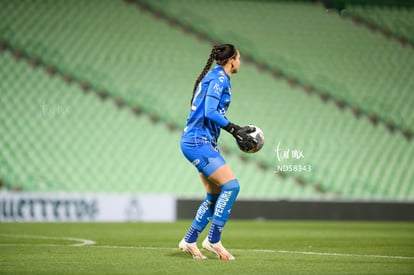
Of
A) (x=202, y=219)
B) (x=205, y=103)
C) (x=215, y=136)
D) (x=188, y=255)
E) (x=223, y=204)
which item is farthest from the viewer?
(x=188, y=255)

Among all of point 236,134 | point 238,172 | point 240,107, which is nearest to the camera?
point 236,134

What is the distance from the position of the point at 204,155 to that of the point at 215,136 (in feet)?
1.13

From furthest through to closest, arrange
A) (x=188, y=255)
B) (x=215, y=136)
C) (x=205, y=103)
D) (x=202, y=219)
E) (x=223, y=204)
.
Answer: (x=188, y=255) < (x=202, y=219) < (x=215, y=136) < (x=223, y=204) < (x=205, y=103)

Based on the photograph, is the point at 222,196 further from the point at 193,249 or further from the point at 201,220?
the point at 193,249

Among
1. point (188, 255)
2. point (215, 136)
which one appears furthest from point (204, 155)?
point (188, 255)

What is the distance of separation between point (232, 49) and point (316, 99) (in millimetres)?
12909

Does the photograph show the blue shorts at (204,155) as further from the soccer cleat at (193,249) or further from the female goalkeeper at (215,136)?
the soccer cleat at (193,249)

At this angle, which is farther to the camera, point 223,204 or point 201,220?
point 201,220


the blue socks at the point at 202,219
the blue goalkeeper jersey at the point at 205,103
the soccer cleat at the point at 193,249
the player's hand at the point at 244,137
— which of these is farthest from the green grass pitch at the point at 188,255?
the blue goalkeeper jersey at the point at 205,103

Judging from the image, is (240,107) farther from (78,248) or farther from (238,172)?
(78,248)

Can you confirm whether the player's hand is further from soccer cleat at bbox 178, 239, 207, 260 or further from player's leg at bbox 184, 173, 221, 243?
soccer cleat at bbox 178, 239, 207, 260

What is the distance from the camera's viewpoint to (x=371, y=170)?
18.2 metres

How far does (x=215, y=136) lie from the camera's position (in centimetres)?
718

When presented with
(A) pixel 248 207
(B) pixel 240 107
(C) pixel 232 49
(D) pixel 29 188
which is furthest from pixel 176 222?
(C) pixel 232 49
